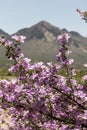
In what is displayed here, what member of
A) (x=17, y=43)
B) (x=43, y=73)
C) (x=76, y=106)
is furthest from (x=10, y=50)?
(x=76, y=106)

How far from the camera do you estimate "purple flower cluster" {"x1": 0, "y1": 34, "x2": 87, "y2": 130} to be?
7805mm

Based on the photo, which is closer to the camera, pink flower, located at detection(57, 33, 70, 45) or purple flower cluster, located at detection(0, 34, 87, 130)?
purple flower cluster, located at detection(0, 34, 87, 130)

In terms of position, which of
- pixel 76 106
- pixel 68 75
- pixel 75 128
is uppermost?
pixel 68 75

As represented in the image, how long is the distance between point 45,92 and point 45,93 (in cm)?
3

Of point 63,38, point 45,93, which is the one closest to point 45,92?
point 45,93

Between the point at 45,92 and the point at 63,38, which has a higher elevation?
the point at 63,38

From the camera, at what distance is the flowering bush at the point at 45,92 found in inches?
307

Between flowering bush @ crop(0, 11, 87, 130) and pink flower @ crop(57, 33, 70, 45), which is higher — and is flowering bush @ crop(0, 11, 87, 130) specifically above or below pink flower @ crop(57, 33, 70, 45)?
below

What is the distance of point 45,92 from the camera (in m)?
7.90

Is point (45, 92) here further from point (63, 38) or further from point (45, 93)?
point (63, 38)

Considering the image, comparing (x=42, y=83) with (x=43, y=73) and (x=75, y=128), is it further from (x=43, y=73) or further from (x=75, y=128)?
(x=75, y=128)

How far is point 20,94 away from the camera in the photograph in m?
7.76

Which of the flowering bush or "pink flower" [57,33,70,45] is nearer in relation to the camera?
the flowering bush

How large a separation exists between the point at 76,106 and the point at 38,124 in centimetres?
112
